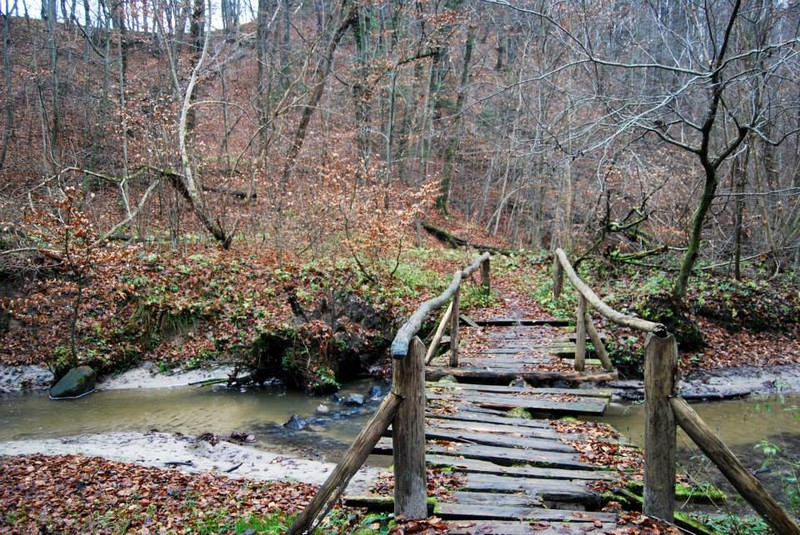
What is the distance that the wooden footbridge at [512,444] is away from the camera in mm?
3615

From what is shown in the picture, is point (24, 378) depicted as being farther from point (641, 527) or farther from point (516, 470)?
point (641, 527)

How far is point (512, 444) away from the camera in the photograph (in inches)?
212

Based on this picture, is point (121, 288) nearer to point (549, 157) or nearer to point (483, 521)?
point (483, 521)

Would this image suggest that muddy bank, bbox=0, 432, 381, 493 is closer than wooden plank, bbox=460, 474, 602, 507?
No

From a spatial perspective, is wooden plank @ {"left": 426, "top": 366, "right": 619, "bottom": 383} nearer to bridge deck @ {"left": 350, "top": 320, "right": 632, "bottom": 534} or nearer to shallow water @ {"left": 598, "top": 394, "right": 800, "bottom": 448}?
bridge deck @ {"left": 350, "top": 320, "right": 632, "bottom": 534}

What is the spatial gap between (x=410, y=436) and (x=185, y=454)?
5.44m

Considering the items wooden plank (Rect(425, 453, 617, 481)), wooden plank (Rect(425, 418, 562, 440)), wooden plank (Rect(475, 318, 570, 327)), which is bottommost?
wooden plank (Rect(475, 318, 570, 327))

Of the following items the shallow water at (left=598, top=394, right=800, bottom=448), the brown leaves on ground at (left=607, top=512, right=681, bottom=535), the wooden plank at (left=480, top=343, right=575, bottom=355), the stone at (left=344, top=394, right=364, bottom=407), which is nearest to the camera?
the brown leaves on ground at (left=607, top=512, right=681, bottom=535)

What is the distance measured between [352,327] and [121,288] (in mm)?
5297

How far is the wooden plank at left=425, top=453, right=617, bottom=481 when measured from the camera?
4637 mm

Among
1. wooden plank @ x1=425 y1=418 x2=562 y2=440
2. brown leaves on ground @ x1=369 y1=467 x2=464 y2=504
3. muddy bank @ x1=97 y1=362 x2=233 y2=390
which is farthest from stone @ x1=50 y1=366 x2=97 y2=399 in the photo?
brown leaves on ground @ x1=369 y1=467 x2=464 y2=504

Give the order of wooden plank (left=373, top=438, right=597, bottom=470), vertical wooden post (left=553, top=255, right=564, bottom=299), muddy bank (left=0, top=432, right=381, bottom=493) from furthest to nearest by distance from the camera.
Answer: vertical wooden post (left=553, top=255, right=564, bottom=299) → muddy bank (left=0, top=432, right=381, bottom=493) → wooden plank (left=373, top=438, right=597, bottom=470)

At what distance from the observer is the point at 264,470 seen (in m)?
7.20

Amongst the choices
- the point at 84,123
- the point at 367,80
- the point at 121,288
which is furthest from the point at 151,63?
the point at 121,288
